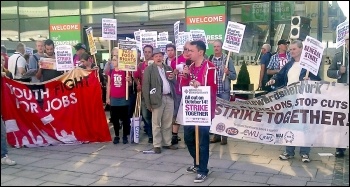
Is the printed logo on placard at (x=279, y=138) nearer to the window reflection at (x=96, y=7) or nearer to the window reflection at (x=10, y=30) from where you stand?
the window reflection at (x=96, y=7)

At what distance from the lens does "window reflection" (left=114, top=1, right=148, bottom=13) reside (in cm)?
1553

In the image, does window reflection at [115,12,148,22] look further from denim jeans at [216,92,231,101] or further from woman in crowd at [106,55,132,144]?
denim jeans at [216,92,231,101]

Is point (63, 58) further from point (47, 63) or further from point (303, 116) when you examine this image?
point (303, 116)

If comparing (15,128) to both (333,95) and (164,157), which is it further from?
(333,95)

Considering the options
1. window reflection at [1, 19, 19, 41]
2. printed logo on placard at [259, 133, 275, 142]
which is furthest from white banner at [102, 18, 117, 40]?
window reflection at [1, 19, 19, 41]

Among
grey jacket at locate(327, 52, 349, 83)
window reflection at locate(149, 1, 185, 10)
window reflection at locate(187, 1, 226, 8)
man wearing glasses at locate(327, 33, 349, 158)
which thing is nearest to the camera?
man wearing glasses at locate(327, 33, 349, 158)

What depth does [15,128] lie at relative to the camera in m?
7.26

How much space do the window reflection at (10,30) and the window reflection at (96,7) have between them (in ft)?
11.8

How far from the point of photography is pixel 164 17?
1513cm

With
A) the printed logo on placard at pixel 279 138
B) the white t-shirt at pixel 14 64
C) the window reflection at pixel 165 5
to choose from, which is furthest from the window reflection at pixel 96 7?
the printed logo on placard at pixel 279 138

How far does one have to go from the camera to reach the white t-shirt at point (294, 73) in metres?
6.46

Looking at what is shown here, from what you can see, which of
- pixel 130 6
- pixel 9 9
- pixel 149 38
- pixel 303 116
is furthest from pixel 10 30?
pixel 303 116

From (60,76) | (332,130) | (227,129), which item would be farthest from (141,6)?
(332,130)

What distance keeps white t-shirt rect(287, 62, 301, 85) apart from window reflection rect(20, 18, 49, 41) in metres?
13.2
